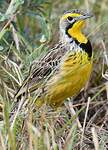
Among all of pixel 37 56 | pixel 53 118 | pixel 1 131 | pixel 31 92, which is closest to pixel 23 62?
pixel 37 56

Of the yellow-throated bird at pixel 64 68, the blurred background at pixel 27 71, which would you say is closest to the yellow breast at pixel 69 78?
the yellow-throated bird at pixel 64 68

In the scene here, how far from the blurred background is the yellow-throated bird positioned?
10cm

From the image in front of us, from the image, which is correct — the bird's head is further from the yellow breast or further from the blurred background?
the blurred background

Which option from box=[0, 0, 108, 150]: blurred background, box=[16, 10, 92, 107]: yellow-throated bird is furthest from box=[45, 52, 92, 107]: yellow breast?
box=[0, 0, 108, 150]: blurred background

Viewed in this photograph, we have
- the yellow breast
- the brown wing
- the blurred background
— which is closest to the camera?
the blurred background

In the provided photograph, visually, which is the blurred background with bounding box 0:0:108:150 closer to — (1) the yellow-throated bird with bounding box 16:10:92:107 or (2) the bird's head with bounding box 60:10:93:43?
(1) the yellow-throated bird with bounding box 16:10:92:107

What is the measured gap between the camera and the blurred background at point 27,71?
315cm

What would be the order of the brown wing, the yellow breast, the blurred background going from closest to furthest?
the blurred background, the yellow breast, the brown wing

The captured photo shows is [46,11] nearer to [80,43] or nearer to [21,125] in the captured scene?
[80,43]

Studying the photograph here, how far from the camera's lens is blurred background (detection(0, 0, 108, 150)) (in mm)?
3154

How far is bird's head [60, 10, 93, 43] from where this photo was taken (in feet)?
12.5

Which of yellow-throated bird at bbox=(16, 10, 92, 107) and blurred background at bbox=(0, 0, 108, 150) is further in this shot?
yellow-throated bird at bbox=(16, 10, 92, 107)

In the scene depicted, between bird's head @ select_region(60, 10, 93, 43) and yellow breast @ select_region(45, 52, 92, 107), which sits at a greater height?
bird's head @ select_region(60, 10, 93, 43)

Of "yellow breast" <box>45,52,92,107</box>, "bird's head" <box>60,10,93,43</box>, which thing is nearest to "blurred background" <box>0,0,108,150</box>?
"yellow breast" <box>45,52,92,107</box>
